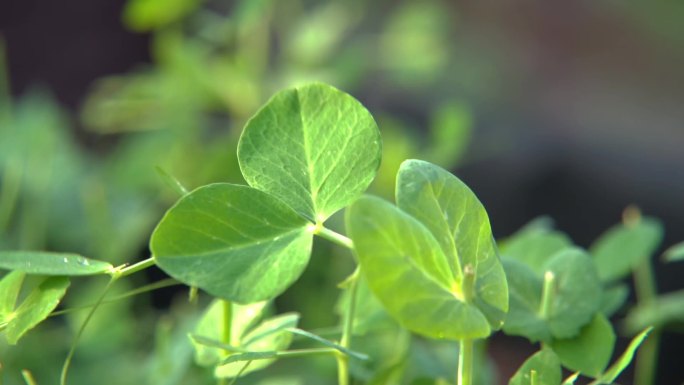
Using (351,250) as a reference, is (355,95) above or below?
below

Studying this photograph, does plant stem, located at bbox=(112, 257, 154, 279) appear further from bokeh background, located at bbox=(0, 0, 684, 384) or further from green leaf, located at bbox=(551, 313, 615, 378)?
bokeh background, located at bbox=(0, 0, 684, 384)

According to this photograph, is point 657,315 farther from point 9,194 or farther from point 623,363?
point 9,194

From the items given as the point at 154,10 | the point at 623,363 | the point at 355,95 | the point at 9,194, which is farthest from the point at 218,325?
the point at 355,95

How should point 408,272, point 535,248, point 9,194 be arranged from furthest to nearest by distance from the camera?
point 9,194
point 535,248
point 408,272

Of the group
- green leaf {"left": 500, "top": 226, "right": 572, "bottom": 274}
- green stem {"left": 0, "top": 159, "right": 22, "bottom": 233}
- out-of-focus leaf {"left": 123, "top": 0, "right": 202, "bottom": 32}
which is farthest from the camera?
out-of-focus leaf {"left": 123, "top": 0, "right": 202, "bottom": 32}

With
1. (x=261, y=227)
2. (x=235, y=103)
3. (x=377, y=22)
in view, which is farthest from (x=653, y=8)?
(x=261, y=227)

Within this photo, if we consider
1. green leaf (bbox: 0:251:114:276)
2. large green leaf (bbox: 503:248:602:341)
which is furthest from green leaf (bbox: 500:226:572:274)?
green leaf (bbox: 0:251:114:276)

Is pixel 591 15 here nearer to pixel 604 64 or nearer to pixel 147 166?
pixel 604 64
